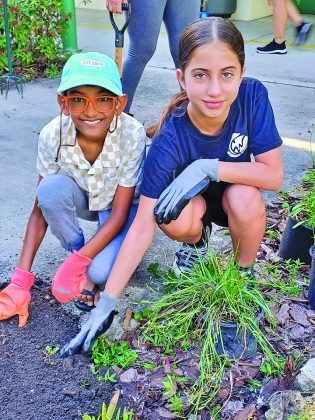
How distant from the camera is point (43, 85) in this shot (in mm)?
5379

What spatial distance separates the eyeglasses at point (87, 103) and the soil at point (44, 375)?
31.7 inches

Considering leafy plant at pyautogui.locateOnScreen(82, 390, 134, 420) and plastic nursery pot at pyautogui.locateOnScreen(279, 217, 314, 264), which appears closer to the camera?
leafy plant at pyautogui.locateOnScreen(82, 390, 134, 420)

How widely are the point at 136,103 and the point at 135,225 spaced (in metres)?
2.72

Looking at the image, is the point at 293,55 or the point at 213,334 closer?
the point at 213,334

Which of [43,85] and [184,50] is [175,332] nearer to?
[184,50]

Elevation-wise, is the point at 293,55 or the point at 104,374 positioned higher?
the point at 104,374

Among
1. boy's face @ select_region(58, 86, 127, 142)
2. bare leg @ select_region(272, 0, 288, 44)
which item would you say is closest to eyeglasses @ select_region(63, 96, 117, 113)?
boy's face @ select_region(58, 86, 127, 142)

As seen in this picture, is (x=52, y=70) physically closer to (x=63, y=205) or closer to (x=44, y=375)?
(x=63, y=205)

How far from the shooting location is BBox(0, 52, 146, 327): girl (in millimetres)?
2305

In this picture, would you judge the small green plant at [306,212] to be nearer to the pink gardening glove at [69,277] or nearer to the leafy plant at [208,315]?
the leafy plant at [208,315]

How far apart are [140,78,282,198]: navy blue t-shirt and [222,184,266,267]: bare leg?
0.16 meters

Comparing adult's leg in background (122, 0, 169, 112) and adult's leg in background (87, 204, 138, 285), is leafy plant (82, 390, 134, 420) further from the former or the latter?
adult's leg in background (122, 0, 169, 112)

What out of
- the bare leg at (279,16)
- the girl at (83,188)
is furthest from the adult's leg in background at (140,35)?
the bare leg at (279,16)

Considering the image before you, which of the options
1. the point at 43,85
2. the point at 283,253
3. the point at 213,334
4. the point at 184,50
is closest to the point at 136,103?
the point at 43,85
